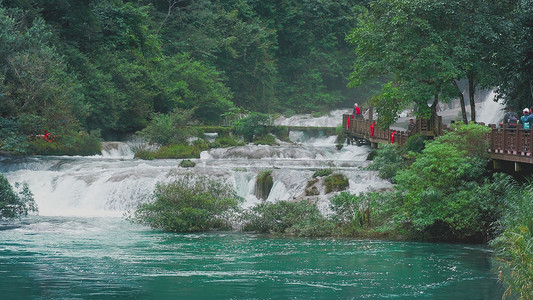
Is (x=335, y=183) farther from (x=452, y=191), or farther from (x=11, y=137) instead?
(x=11, y=137)

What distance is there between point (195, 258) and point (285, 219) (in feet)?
16.4

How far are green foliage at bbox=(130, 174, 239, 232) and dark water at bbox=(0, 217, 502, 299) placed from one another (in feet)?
2.04

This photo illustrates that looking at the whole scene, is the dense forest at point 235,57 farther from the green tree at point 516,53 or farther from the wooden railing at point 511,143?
the wooden railing at point 511,143

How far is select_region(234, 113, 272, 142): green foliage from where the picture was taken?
4469 centimetres

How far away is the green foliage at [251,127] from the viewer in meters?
44.7

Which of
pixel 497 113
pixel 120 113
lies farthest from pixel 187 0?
pixel 497 113

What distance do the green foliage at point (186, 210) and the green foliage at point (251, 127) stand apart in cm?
2273

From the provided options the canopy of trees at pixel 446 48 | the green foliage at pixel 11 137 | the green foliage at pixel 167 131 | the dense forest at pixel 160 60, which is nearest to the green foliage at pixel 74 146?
the dense forest at pixel 160 60

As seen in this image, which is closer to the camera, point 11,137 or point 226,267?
point 226,267

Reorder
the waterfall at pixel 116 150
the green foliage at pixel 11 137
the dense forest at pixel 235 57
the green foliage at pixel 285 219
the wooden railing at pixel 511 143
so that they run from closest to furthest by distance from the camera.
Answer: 1. the wooden railing at pixel 511 143
2. the green foliage at pixel 285 219
3. the dense forest at pixel 235 57
4. the green foliage at pixel 11 137
5. the waterfall at pixel 116 150

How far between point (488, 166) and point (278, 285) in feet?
31.3

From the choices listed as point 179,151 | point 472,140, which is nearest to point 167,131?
point 179,151

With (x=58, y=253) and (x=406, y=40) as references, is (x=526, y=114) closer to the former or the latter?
(x=406, y=40)

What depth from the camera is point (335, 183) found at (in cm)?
2511
